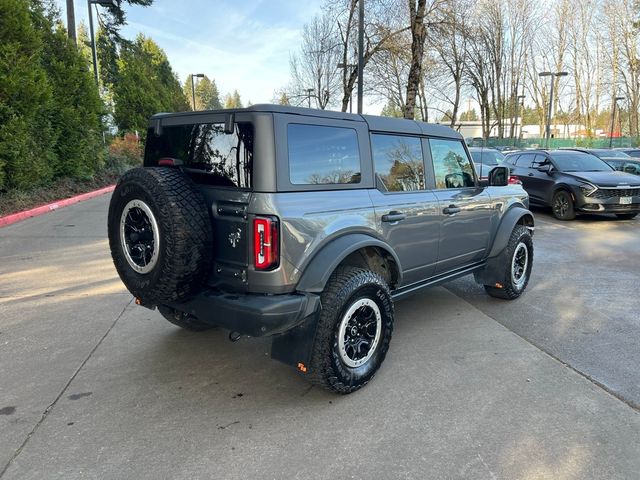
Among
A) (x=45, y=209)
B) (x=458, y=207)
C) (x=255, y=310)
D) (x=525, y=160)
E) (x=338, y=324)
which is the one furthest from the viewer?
(x=525, y=160)

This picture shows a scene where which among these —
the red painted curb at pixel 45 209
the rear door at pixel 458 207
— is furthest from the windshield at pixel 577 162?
the red painted curb at pixel 45 209

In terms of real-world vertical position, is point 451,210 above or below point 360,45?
below

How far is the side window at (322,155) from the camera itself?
9.67ft

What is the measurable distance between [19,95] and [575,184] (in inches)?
510

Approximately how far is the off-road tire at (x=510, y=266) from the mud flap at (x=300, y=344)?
9.30ft

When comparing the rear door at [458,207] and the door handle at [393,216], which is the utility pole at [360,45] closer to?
the rear door at [458,207]

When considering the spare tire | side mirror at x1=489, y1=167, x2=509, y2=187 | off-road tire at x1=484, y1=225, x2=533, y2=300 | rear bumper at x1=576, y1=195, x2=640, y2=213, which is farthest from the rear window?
rear bumper at x1=576, y1=195, x2=640, y2=213

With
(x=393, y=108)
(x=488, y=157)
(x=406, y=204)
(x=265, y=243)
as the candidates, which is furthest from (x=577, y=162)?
(x=393, y=108)

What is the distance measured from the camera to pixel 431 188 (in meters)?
4.10

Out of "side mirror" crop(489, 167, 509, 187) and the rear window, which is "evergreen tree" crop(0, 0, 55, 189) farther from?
"side mirror" crop(489, 167, 509, 187)

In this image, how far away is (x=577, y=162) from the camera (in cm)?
1162

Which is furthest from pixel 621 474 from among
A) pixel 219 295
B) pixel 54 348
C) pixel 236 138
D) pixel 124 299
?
pixel 124 299

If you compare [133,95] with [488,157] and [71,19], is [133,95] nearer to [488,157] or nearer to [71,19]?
[71,19]

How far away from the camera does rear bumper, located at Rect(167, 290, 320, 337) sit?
270cm
